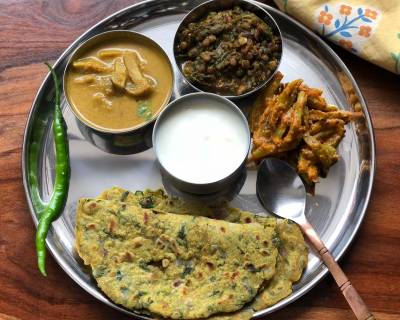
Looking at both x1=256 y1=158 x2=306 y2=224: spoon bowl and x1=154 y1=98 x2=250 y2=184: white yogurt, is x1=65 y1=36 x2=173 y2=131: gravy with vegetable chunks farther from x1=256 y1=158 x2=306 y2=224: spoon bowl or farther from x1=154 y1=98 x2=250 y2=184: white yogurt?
x1=256 y1=158 x2=306 y2=224: spoon bowl

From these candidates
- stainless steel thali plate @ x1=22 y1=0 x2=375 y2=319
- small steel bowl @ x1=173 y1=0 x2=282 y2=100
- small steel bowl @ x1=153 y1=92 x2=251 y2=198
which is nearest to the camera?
small steel bowl @ x1=153 y1=92 x2=251 y2=198

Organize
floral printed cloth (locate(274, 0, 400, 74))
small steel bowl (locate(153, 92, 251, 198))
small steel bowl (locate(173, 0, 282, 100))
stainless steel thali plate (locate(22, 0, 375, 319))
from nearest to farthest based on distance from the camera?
1. small steel bowl (locate(153, 92, 251, 198))
2. stainless steel thali plate (locate(22, 0, 375, 319))
3. small steel bowl (locate(173, 0, 282, 100))
4. floral printed cloth (locate(274, 0, 400, 74))

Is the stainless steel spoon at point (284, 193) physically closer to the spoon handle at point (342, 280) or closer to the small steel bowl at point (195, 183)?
the spoon handle at point (342, 280)

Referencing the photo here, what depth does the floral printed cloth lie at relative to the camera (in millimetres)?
3551

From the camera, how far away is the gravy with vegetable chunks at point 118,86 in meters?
3.31

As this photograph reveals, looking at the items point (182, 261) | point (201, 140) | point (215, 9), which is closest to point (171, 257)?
point (182, 261)

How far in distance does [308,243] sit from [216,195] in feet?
1.93

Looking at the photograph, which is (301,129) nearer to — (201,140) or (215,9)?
(201,140)

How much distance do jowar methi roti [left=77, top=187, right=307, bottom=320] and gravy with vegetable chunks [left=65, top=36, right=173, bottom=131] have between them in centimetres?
52

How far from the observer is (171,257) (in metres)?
3.02

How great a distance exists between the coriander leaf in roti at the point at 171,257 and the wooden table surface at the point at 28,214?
0.31 meters

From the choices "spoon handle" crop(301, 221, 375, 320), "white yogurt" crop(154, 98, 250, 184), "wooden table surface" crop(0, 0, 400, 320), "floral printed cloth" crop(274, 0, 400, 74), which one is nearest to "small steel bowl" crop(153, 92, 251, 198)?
"white yogurt" crop(154, 98, 250, 184)

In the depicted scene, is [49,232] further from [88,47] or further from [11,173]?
[88,47]

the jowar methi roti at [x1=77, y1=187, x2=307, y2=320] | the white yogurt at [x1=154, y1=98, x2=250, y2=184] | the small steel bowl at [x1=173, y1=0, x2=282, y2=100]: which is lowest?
the jowar methi roti at [x1=77, y1=187, x2=307, y2=320]
